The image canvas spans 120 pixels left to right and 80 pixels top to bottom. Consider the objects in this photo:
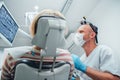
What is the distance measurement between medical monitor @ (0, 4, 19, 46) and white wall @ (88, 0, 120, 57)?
161 cm

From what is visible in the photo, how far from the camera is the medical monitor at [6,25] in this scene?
1.75 metres

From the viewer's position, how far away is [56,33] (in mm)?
1319

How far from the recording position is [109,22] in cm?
335

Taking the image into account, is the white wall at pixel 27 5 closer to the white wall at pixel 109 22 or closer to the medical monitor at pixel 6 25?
the white wall at pixel 109 22

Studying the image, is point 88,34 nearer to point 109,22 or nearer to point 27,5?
point 109,22

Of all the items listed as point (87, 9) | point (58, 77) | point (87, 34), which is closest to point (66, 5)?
point (87, 9)

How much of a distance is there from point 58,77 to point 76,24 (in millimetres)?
3121

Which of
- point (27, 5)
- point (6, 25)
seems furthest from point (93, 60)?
point (27, 5)

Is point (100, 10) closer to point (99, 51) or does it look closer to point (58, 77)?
point (99, 51)

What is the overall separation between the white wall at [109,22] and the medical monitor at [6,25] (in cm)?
161

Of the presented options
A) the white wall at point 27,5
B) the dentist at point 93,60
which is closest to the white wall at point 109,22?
the dentist at point 93,60

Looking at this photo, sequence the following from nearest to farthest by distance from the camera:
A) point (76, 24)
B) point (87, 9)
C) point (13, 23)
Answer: point (13, 23) → point (87, 9) → point (76, 24)

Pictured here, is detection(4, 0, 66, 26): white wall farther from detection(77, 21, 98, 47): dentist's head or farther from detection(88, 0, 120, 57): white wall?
detection(77, 21, 98, 47): dentist's head

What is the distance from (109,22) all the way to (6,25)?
1956mm
